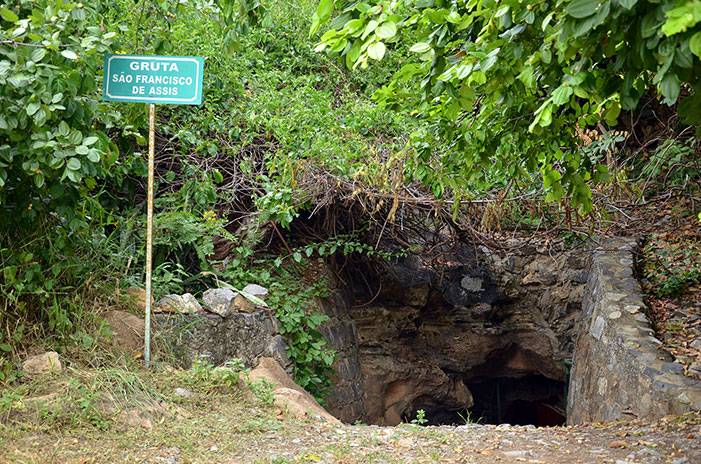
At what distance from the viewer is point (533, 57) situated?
3.02 metres

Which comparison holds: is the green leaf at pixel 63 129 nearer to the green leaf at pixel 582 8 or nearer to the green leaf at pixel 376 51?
the green leaf at pixel 376 51

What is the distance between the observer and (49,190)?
456cm

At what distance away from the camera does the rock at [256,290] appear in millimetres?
6523

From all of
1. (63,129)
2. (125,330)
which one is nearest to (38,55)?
(63,129)

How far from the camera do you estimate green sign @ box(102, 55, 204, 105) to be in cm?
504

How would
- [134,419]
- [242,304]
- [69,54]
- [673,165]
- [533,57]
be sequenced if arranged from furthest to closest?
[673,165]
[242,304]
[134,419]
[69,54]
[533,57]

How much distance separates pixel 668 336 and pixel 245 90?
5065mm

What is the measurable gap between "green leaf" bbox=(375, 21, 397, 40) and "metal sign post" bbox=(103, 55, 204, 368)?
2585 mm

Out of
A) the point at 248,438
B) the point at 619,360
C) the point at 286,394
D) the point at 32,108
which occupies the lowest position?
the point at 248,438

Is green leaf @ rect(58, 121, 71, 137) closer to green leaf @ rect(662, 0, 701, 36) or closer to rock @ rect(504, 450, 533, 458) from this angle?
rock @ rect(504, 450, 533, 458)

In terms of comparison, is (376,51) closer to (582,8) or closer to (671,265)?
(582,8)

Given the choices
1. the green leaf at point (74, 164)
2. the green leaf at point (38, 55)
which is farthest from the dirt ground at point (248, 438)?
the green leaf at point (38, 55)

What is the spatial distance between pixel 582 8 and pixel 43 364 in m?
3.85

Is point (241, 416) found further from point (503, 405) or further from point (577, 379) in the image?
point (503, 405)
